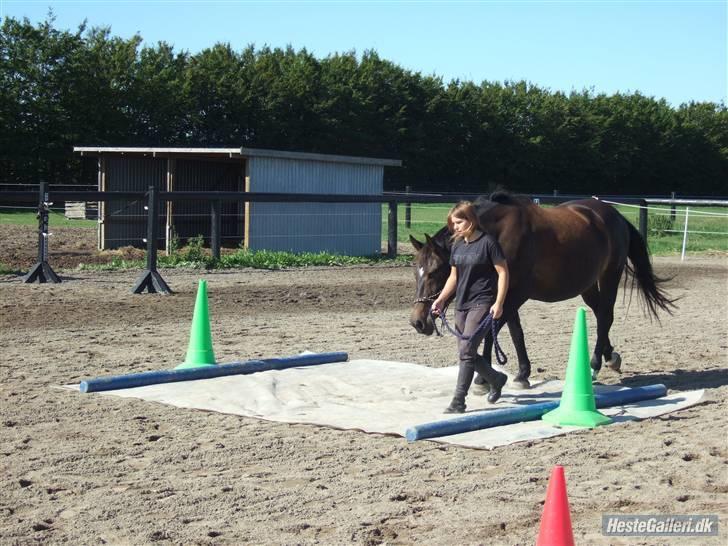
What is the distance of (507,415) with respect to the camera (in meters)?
6.64

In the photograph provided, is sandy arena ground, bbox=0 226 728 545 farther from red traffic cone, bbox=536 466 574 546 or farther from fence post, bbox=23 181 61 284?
fence post, bbox=23 181 61 284

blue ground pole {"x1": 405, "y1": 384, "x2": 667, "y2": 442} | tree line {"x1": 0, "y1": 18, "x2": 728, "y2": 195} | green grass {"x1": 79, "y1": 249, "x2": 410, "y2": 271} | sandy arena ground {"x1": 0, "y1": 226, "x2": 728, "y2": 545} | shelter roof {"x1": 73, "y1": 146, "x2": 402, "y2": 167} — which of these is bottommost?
sandy arena ground {"x1": 0, "y1": 226, "x2": 728, "y2": 545}

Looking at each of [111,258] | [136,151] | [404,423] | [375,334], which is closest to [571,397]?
[404,423]

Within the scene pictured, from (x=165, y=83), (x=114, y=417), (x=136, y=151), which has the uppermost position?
(x=165, y=83)

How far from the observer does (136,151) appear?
2095 centimetres

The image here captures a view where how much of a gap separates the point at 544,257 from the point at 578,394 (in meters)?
1.65

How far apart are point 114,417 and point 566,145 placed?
53.5 metres

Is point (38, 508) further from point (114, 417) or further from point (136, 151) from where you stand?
point (136, 151)

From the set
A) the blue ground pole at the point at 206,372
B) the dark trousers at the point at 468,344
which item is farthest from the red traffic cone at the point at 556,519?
the blue ground pole at the point at 206,372

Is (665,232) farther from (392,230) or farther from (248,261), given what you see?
(248,261)

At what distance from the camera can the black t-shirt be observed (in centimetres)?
691

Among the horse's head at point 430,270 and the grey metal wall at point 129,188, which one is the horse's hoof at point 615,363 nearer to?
the horse's head at point 430,270

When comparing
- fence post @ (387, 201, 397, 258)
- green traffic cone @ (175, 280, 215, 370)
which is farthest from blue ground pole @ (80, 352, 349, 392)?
fence post @ (387, 201, 397, 258)

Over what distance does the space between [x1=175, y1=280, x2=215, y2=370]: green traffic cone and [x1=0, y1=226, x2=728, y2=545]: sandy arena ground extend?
1.33 ft
